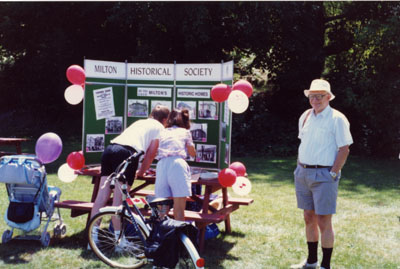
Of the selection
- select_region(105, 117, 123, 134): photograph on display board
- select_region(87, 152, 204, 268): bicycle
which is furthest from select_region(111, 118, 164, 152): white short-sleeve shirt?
select_region(105, 117, 123, 134): photograph on display board

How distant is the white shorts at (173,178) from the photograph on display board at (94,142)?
86.6 inches

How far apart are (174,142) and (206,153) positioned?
1.54 meters

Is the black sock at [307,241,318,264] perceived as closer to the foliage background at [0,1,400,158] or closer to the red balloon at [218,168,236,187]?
the red balloon at [218,168,236,187]

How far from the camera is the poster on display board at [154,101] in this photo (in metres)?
6.64

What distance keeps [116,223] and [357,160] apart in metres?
11.6

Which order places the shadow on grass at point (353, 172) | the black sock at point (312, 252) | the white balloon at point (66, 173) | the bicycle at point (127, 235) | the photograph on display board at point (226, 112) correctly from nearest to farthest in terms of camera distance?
1. the bicycle at point (127, 235)
2. the black sock at point (312, 252)
3. the photograph on display board at point (226, 112)
4. the white balloon at point (66, 173)
5. the shadow on grass at point (353, 172)

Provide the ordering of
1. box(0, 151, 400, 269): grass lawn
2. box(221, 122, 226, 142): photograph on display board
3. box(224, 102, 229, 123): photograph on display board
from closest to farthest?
box(0, 151, 400, 269): grass lawn → box(224, 102, 229, 123): photograph on display board → box(221, 122, 226, 142): photograph on display board

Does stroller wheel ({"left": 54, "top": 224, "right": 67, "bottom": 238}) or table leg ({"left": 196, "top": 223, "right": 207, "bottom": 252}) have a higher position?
table leg ({"left": 196, "top": 223, "right": 207, "bottom": 252})

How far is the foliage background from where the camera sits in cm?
1555

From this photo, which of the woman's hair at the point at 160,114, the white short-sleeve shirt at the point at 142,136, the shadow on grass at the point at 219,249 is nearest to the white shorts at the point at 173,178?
the white short-sleeve shirt at the point at 142,136

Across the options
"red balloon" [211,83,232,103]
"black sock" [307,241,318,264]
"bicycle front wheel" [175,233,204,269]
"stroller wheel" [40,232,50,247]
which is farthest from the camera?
"red balloon" [211,83,232,103]

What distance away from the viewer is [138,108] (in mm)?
7293

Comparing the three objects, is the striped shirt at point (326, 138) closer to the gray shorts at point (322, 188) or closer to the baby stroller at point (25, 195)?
the gray shorts at point (322, 188)

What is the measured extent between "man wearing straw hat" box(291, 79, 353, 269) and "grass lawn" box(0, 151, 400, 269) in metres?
0.82
